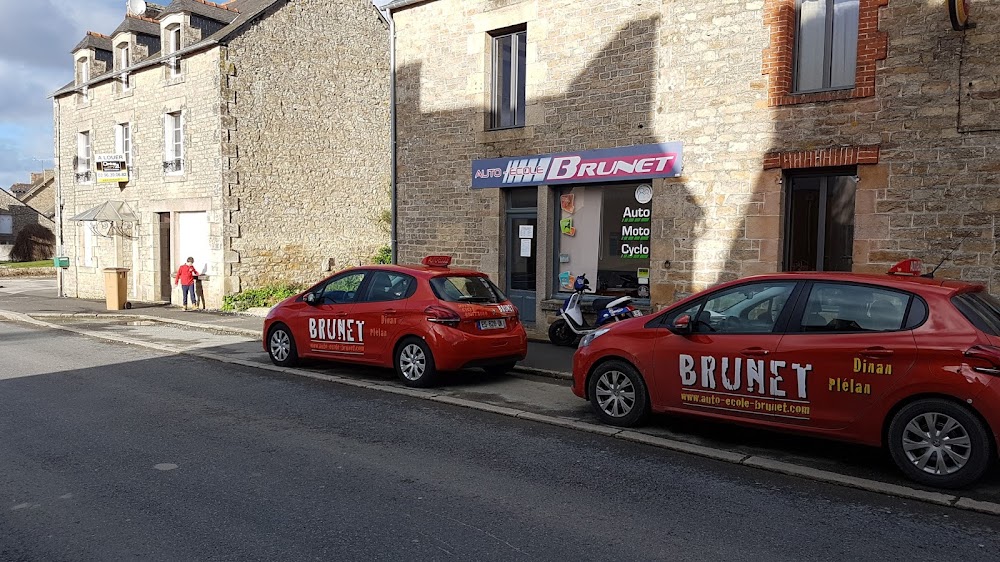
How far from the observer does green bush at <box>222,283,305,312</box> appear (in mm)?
19297

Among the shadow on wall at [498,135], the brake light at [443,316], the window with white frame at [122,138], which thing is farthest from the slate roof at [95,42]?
the brake light at [443,316]

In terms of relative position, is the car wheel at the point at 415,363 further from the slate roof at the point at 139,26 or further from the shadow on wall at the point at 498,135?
the slate roof at the point at 139,26

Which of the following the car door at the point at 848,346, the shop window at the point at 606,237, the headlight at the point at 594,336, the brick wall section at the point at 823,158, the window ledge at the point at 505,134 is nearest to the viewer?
the car door at the point at 848,346

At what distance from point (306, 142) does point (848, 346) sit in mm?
18297

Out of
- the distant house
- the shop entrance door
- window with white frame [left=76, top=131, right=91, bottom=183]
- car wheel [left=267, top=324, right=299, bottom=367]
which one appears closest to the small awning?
window with white frame [left=76, top=131, right=91, bottom=183]

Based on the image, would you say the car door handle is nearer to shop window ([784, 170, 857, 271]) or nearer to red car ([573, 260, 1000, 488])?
red car ([573, 260, 1000, 488])

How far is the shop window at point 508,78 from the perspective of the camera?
540 inches

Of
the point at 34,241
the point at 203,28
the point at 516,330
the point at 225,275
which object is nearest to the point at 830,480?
the point at 516,330

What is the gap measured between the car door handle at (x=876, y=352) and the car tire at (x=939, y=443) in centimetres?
39

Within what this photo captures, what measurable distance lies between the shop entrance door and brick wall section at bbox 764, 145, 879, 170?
4.45m

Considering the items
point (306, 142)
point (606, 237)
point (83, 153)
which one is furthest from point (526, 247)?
point (83, 153)

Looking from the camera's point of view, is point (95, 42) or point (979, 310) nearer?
point (979, 310)

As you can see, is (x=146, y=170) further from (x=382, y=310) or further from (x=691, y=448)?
(x=691, y=448)

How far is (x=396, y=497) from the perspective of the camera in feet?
16.2
